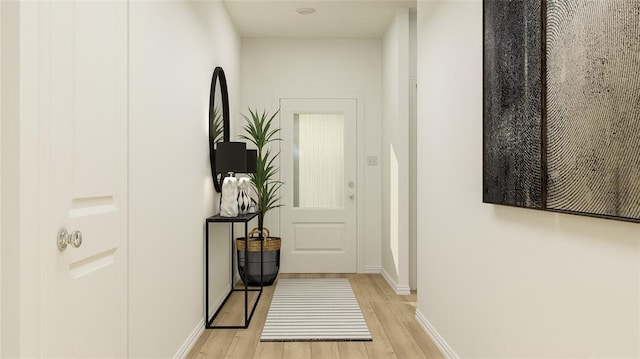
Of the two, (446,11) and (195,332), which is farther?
(195,332)

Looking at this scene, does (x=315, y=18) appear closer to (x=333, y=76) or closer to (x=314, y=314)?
(x=333, y=76)

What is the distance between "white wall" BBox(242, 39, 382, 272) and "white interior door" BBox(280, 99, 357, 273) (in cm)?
14

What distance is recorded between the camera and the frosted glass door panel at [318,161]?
206 inches

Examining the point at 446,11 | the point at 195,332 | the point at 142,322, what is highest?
the point at 446,11

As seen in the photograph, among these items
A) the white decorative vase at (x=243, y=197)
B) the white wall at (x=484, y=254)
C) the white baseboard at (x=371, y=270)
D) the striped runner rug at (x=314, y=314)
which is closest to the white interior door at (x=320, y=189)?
the white baseboard at (x=371, y=270)

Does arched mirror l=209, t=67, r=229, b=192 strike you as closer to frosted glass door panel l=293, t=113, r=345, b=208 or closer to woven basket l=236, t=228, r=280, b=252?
woven basket l=236, t=228, r=280, b=252

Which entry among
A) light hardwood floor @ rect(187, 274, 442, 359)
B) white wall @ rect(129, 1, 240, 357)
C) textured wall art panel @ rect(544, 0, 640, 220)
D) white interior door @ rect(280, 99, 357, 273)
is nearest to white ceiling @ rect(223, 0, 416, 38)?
white interior door @ rect(280, 99, 357, 273)

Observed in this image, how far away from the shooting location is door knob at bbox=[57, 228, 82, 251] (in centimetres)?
141

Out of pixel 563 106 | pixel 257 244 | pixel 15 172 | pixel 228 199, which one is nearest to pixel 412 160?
pixel 257 244

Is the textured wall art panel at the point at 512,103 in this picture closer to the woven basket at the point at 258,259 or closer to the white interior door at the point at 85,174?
the white interior door at the point at 85,174

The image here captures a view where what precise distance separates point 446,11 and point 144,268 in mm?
2219

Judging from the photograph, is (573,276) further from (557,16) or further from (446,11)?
(446,11)

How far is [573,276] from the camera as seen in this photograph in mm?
1479

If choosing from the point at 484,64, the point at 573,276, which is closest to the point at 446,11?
the point at 484,64
